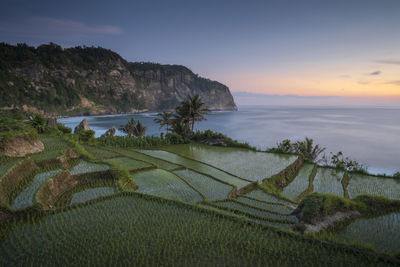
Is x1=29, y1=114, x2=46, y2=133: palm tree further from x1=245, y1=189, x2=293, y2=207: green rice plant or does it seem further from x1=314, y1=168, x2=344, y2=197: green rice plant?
x1=314, y1=168, x2=344, y2=197: green rice plant

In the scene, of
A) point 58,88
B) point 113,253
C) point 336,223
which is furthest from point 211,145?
point 58,88

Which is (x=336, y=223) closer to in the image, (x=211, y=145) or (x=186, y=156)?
(x=186, y=156)

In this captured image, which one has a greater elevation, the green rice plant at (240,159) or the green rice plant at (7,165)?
the green rice plant at (7,165)

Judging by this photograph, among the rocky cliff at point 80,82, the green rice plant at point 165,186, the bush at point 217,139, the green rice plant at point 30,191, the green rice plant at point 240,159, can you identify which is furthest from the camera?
the rocky cliff at point 80,82

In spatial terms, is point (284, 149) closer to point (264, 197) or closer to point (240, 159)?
point (240, 159)

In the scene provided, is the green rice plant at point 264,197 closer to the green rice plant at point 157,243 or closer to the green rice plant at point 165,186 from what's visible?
the green rice plant at point 165,186

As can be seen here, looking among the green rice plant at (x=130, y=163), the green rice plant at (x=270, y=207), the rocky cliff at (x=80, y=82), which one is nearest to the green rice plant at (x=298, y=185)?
the green rice plant at (x=270, y=207)
